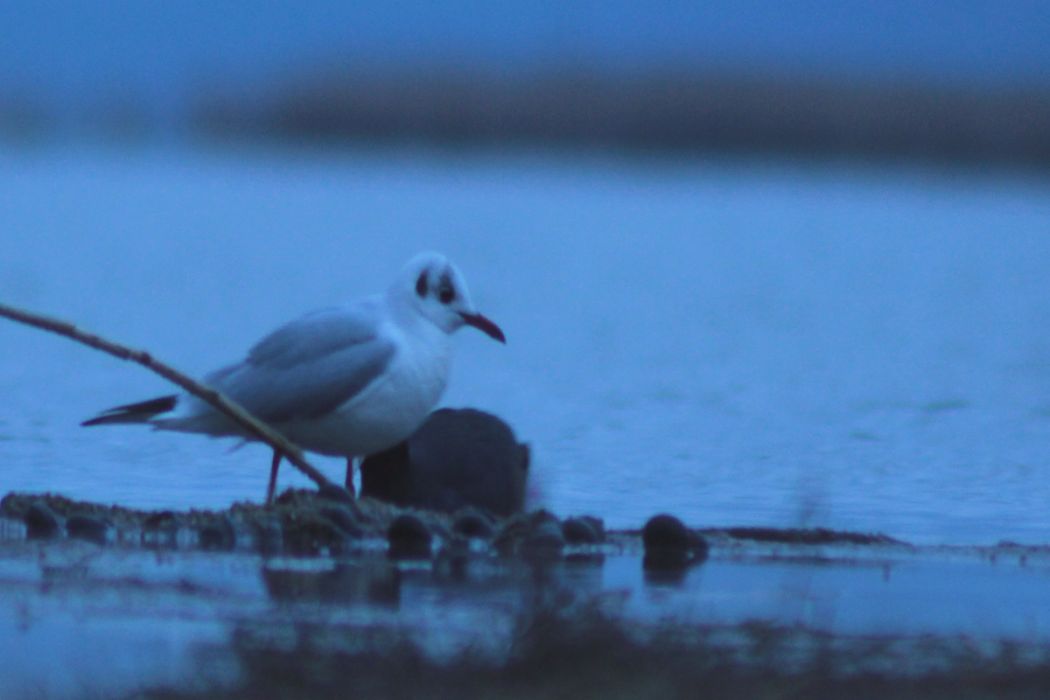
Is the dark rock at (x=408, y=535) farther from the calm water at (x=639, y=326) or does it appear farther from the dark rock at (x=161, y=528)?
the calm water at (x=639, y=326)

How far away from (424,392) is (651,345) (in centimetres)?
767

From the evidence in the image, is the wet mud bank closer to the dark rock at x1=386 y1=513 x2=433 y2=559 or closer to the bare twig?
the dark rock at x1=386 y1=513 x2=433 y2=559

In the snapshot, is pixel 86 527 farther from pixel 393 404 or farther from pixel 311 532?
pixel 393 404

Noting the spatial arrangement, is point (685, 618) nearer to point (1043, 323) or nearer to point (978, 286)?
point (1043, 323)

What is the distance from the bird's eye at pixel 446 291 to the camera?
21.4 feet

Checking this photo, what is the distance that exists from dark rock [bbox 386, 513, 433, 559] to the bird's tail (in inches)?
43.4

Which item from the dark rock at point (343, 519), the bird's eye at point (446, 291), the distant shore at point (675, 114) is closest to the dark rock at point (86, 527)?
the dark rock at point (343, 519)

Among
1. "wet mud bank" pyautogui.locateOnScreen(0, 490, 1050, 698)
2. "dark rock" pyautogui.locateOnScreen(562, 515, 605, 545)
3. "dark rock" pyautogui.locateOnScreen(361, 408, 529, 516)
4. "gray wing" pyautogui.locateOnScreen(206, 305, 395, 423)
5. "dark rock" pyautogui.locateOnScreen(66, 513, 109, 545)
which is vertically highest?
"gray wing" pyautogui.locateOnScreen(206, 305, 395, 423)

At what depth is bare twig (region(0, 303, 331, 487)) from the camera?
5.59 meters

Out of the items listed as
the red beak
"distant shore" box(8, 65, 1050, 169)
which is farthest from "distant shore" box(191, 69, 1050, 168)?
the red beak

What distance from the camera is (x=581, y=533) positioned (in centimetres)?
574

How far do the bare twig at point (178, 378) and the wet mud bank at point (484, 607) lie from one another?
174mm

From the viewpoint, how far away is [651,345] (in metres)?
13.9

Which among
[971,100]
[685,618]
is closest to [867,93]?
[971,100]
